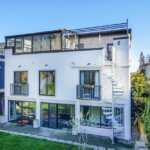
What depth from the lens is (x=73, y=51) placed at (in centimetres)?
2114

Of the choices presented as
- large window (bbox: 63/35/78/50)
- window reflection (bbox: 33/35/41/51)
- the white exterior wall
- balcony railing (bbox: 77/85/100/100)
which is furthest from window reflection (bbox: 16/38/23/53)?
balcony railing (bbox: 77/85/100/100)

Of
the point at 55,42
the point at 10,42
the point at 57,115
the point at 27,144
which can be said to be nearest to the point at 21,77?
the point at 10,42

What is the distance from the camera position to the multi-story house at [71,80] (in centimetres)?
1931

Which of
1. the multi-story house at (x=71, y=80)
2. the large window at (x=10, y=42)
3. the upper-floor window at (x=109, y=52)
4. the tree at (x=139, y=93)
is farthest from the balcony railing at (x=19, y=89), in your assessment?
the tree at (x=139, y=93)

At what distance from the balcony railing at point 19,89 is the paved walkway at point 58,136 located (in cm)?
330

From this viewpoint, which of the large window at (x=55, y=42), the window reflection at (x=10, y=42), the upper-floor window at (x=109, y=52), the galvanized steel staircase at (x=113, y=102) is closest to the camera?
the galvanized steel staircase at (x=113, y=102)

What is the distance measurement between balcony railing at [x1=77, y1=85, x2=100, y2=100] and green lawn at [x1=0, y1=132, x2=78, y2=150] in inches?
185

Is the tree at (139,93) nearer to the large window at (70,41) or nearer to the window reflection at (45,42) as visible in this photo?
the large window at (70,41)

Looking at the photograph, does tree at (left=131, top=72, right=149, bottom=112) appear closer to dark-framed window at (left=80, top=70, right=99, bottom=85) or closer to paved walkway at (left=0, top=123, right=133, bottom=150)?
dark-framed window at (left=80, top=70, right=99, bottom=85)

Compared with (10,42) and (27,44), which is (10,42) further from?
(27,44)

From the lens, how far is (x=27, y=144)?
58.6 feet

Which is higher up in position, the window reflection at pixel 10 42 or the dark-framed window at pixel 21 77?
Answer: the window reflection at pixel 10 42

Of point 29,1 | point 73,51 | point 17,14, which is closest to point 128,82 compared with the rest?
point 73,51

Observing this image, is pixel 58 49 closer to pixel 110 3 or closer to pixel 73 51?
pixel 73 51
